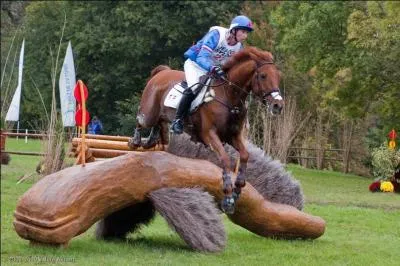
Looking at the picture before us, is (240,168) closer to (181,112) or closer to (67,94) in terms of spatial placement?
(181,112)

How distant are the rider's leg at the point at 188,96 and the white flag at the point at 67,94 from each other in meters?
6.49

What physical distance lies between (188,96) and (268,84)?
1.37 meters

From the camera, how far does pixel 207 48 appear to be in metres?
9.76

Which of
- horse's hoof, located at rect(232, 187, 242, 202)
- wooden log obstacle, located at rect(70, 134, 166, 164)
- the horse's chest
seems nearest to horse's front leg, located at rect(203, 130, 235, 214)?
horse's hoof, located at rect(232, 187, 242, 202)

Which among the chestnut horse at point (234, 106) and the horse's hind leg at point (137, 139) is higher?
the chestnut horse at point (234, 106)

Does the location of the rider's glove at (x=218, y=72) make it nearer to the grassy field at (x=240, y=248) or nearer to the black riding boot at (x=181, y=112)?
the black riding boot at (x=181, y=112)

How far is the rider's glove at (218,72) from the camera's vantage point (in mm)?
9413

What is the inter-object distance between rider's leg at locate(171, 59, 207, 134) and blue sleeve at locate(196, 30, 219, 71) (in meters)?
0.16

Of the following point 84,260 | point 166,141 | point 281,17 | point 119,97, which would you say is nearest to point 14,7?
point 119,97

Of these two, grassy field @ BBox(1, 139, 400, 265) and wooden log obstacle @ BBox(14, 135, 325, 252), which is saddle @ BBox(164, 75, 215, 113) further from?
grassy field @ BBox(1, 139, 400, 265)

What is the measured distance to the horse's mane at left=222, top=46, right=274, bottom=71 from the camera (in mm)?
8930

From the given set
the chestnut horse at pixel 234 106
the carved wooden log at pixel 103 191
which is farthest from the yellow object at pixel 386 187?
the chestnut horse at pixel 234 106

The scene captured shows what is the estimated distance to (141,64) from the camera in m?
38.0

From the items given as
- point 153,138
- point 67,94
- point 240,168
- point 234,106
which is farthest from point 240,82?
point 67,94
